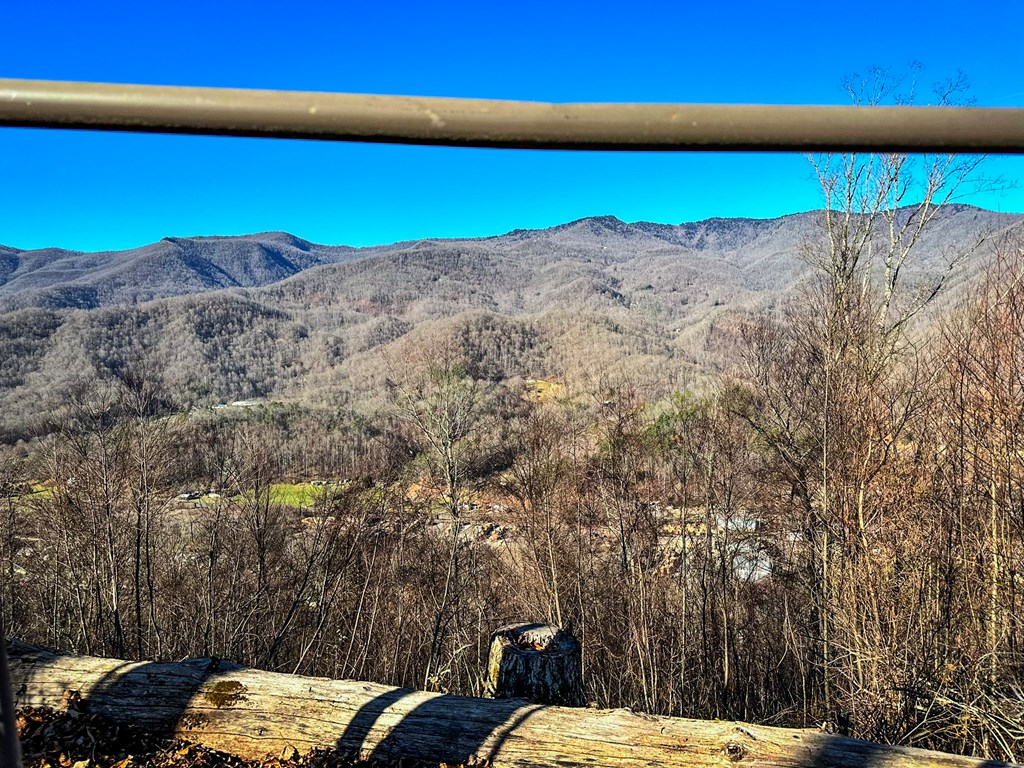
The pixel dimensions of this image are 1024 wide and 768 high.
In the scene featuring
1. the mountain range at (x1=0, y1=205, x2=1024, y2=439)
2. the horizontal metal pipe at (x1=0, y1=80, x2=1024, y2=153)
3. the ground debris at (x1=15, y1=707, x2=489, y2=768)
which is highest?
the mountain range at (x1=0, y1=205, x2=1024, y2=439)

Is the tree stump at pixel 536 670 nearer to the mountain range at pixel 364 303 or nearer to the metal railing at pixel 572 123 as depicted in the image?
the metal railing at pixel 572 123

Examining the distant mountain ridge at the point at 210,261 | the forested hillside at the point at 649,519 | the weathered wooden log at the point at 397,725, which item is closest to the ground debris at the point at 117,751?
the weathered wooden log at the point at 397,725

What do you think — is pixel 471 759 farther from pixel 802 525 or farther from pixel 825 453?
pixel 802 525

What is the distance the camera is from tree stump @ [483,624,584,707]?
3.94 meters

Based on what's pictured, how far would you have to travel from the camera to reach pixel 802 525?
13.6 metres

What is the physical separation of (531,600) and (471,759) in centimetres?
1577

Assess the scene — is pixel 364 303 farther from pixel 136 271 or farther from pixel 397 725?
pixel 397 725

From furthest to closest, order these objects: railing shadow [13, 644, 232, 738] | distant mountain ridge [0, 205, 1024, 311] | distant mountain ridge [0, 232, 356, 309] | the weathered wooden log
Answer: distant mountain ridge [0, 205, 1024, 311]
distant mountain ridge [0, 232, 356, 309]
railing shadow [13, 644, 232, 738]
the weathered wooden log

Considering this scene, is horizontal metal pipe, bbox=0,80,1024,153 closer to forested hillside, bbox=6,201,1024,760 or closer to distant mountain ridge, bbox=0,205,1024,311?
forested hillside, bbox=6,201,1024,760

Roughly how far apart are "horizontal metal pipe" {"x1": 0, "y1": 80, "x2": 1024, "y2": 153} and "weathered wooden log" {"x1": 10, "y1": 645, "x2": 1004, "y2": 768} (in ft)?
8.99

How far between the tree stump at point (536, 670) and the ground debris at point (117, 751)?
1.24 metres

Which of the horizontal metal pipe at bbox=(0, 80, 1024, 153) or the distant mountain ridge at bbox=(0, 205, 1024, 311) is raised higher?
the distant mountain ridge at bbox=(0, 205, 1024, 311)

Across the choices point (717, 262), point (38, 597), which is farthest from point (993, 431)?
point (717, 262)

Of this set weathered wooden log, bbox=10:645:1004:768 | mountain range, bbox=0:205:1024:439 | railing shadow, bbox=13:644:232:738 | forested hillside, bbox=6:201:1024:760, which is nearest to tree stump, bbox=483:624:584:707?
weathered wooden log, bbox=10:645:1004:768
